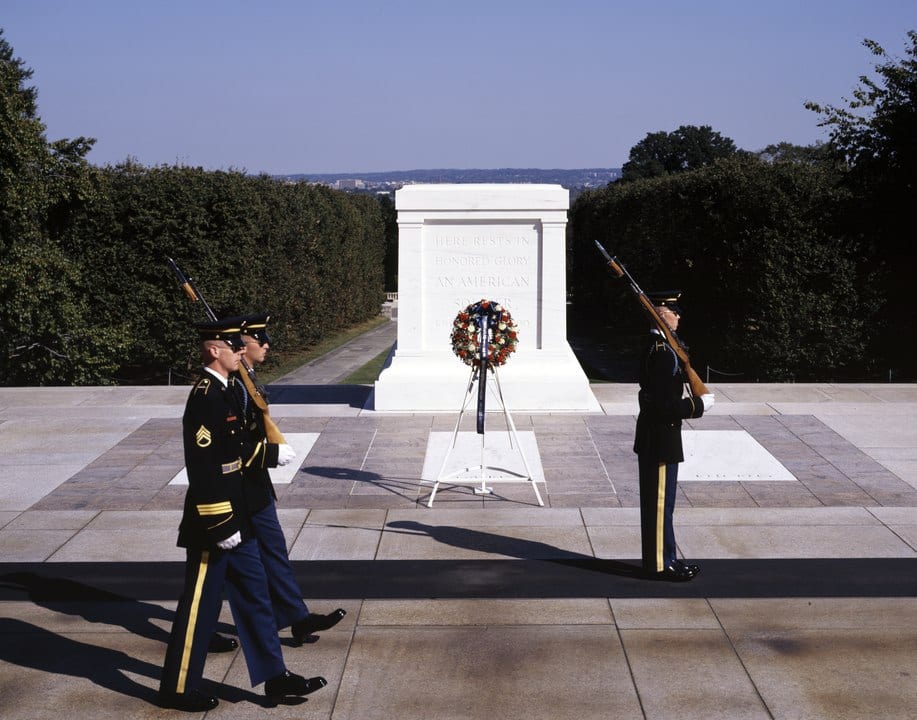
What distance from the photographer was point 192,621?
4590mm

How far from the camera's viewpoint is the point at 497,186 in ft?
37.2

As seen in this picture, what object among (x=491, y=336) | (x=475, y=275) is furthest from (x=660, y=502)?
(x=475, y=275)

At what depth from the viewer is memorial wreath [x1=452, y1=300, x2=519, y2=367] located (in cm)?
807

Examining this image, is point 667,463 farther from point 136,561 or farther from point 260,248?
point 260,248

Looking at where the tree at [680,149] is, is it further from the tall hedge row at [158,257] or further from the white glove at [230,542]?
the white glove at [230,542]

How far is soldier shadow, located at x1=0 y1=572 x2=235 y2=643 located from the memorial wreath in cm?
313

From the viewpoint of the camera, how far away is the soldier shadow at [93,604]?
18.3ft

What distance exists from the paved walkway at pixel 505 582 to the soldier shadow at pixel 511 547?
2 cm

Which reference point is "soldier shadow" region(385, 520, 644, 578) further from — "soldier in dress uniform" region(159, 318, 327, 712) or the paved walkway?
"soldier in dress uniform" region(159, 318, 327, 712)

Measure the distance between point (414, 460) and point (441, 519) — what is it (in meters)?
1.68

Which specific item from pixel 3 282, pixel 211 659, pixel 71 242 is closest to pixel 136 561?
pixel 211 659

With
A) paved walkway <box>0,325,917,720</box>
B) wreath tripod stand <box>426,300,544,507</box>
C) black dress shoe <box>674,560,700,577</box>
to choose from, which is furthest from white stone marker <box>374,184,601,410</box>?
black dress shoe <box>674,560,700,577</box>

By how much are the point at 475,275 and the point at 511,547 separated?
4821mm

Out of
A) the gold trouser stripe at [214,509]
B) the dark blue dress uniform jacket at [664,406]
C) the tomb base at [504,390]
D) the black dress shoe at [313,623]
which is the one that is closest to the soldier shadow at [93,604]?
the black dress shoe at [313,623]
